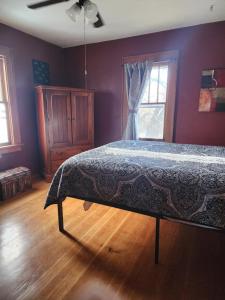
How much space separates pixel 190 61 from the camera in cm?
310

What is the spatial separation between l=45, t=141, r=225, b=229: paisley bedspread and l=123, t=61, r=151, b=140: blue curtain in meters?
1.57

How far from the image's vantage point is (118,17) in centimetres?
272

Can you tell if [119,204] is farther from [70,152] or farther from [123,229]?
[70,152]

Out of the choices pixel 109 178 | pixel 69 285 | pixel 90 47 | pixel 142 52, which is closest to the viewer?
pixel 69 285

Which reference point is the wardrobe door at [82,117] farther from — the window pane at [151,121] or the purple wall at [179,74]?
the window pane at [151,121]

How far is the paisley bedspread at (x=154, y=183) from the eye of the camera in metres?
1.36

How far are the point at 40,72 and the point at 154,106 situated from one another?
7.19 feet

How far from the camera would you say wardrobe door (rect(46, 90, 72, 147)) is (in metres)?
3.25

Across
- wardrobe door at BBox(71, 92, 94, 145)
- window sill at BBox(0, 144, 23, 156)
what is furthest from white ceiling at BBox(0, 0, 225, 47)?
window sill at BBox(0, 144, 23, 156)

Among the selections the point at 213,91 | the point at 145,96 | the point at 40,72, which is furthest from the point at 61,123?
the point at 213,91

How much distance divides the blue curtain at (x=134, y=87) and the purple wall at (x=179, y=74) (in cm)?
22

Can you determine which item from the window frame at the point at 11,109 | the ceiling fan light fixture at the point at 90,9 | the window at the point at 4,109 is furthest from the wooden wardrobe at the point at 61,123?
the ceiling fan light fixture at the point at 90,9

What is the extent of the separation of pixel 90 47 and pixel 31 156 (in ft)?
7.88

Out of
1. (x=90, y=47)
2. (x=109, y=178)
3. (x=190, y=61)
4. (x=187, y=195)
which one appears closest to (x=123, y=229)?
(x=109, y=178)
